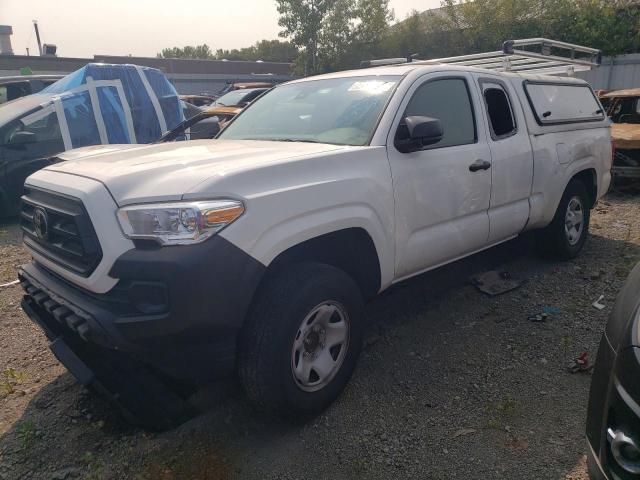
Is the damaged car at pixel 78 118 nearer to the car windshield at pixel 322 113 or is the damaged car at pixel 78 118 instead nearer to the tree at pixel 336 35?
the car windshield at pixel 322 113

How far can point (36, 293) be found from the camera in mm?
2779

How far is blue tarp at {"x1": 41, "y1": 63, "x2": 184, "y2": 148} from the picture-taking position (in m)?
7.36

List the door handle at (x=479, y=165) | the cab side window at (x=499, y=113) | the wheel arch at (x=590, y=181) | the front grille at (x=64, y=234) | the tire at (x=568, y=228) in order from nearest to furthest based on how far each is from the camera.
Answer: the front grille at (x=64, y=234)
the door handle at (x=479, y=165)
the cab side window at (x=499, y=113)
the tire at (x=568, y=228)
the wheel arch at (x=590, y=181)

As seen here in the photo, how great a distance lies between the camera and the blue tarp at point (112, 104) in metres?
7.36

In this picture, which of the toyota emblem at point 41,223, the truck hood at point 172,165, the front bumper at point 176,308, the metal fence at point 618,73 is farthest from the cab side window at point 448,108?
the metal fence at point 618,73

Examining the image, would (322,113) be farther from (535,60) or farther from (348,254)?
(535,60)

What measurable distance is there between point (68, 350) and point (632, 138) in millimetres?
8378

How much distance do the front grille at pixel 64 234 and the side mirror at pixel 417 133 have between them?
1826 millimetres

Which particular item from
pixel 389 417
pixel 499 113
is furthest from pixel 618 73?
pixel 389 417

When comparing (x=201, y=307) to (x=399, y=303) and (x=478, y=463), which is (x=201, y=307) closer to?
(x=478, y=463)

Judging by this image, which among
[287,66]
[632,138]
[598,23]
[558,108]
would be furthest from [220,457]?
[287,66]

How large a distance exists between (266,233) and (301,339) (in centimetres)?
63

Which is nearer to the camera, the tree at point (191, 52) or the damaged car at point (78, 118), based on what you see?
the damaged car at point (78, 118)

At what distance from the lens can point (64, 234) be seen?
256cm
